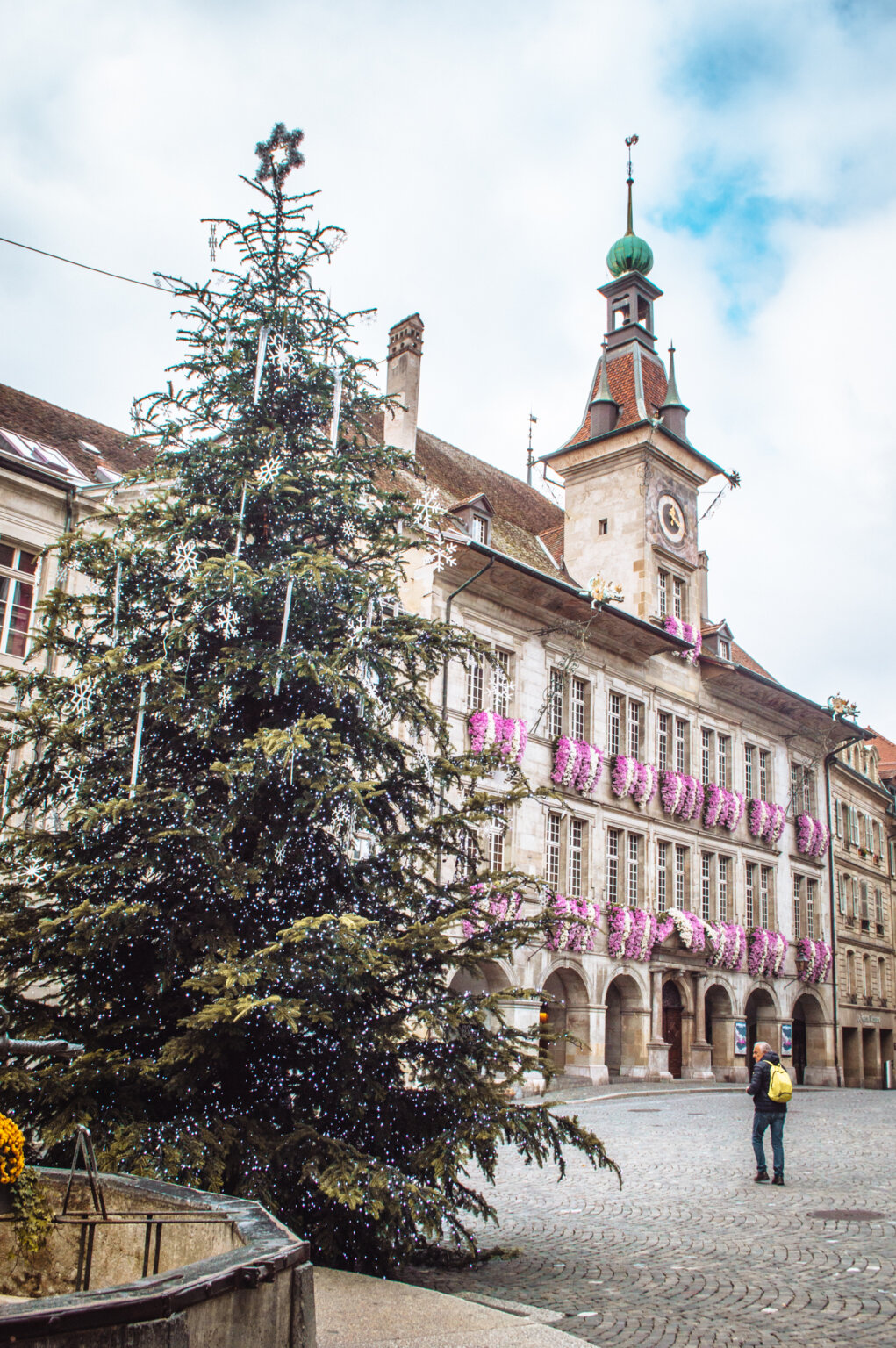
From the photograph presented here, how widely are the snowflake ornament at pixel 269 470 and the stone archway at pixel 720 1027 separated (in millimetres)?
28046

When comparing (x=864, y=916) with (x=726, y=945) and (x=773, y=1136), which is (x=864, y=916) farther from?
(x=773, y=1136)

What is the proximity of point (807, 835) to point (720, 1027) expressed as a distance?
28.8 feet

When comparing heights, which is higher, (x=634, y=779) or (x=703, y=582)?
(x=703, y=582)

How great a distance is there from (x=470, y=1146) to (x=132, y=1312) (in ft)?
14.1

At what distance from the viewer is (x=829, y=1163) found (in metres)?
13.4

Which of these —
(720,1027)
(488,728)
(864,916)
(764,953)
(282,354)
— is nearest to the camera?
(282,354)

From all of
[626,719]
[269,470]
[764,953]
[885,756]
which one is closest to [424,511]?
[269,470]

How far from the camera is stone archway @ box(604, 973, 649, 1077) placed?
29194mm

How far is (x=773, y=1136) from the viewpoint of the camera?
11.6 metres

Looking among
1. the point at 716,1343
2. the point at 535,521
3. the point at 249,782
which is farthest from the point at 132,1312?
the point at 535,521

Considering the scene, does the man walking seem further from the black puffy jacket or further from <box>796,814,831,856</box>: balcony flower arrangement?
<box>796,814,831,856</box>: balcony flower arrangement

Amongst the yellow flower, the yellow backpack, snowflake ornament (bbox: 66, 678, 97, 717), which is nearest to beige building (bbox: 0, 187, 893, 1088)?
the yellow backpack

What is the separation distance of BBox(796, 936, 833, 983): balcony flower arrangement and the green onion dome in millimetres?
23081

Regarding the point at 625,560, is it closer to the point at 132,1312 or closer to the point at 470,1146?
the point at 470,1146
